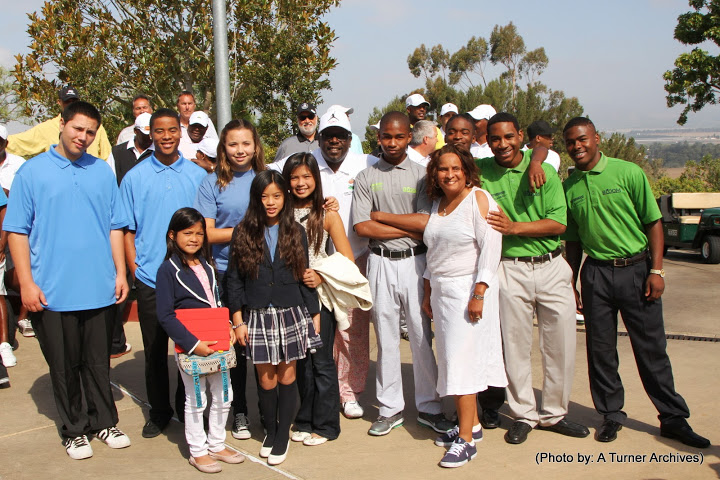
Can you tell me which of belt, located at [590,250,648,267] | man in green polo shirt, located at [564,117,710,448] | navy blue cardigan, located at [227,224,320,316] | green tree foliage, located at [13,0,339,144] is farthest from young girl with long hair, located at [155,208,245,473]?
green tree foliage, located at [13,0,339,144]

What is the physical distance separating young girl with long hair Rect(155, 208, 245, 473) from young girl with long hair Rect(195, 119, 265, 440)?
1.08ft

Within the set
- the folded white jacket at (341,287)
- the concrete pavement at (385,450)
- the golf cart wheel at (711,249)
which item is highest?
the folded white jacket at (341,287)

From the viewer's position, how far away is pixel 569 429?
15.3 ft

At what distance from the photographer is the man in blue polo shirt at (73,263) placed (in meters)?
4.36

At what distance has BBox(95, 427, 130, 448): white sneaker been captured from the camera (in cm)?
459

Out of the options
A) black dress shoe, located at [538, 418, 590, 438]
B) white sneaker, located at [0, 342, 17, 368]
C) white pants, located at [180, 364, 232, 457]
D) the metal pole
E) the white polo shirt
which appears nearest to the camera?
white pants, located at [180, 364, 232, 457]

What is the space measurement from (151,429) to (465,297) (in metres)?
2.42

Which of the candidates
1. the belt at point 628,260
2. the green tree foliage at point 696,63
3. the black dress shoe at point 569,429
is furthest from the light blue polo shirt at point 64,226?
the green tree foliage at point 696,63

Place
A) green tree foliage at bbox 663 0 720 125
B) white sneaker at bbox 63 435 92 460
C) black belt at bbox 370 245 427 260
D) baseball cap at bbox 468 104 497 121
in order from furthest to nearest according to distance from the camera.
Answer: green tree foliage at bbox 663 0 720 125, baseball cap at bbox 468 104 497 121, black belt at bbox 370 245 427 260, white sneaker at bbox 63 435 92 460

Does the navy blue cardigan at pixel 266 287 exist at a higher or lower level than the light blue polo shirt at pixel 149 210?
lower

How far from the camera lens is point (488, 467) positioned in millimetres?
4211

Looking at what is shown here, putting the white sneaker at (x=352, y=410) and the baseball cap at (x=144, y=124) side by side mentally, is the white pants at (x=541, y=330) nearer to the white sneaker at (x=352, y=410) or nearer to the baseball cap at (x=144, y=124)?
the white sneaker at (x=352, y=410)

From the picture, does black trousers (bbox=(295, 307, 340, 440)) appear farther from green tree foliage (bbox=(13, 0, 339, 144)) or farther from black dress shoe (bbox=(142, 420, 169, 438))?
green tree foliage (bbox=(13, 0, 339, 144))

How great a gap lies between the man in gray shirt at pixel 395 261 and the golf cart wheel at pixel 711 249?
9.31 m
